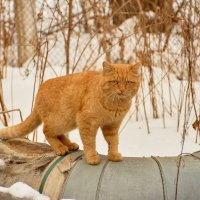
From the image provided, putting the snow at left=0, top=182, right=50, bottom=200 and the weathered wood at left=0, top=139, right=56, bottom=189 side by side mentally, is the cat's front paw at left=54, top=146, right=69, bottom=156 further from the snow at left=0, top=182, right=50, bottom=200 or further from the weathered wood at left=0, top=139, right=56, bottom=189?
the snow at left=0, top=182, right=50, bottom=200

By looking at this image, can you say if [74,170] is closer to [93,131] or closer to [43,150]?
[93,131]

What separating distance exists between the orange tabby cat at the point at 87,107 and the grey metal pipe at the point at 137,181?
0.28 feet

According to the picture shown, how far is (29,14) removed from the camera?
4.61 m

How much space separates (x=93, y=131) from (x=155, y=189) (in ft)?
1.20

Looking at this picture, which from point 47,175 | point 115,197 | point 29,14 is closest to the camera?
point 115,197

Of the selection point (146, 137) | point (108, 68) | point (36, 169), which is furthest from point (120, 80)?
point (146, 137)

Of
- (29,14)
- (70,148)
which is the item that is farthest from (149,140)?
(29,14)

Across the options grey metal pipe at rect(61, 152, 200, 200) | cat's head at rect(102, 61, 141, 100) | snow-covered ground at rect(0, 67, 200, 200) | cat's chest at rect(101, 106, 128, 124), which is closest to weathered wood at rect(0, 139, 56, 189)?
grey metal pipe at rect(61, 152, 200, 200)

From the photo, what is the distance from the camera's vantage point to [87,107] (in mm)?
1841

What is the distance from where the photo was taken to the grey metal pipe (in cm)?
167

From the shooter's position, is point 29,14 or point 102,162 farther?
point 29,14

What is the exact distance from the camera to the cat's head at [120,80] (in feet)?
5.84

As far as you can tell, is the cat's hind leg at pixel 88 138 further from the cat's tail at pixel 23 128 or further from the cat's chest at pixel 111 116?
the cat's tail at pixel 23 128

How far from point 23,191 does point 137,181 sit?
448mm
